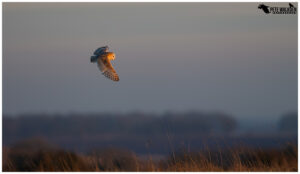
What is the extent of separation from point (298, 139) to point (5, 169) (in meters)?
4.50

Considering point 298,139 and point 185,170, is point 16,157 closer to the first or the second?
Result: point 185,170

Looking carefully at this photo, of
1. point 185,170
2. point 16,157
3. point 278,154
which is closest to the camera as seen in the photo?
point 185,170

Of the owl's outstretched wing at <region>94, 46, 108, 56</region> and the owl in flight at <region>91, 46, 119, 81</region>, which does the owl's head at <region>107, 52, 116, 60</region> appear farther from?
the owl's outstretched wing at <region>94, 46, 108, 56</region>

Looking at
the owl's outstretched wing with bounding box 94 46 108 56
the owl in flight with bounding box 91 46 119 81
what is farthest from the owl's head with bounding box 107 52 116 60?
the owl's outstretched wing with bounding box 94 46 108 56

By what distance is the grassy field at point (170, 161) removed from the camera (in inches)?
367

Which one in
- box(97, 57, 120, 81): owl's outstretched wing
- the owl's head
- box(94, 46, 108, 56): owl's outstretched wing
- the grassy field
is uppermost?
box(94, 46, 108, 56): owl's outstretched wing

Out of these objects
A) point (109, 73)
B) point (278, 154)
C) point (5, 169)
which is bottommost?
point (5, 169)

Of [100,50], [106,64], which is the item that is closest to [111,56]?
[106,64]

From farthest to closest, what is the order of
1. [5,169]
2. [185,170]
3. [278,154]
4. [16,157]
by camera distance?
[16,157] < [278,154] < [5,169] < [185,170]

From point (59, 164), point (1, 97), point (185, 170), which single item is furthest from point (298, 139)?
point (1, 97)

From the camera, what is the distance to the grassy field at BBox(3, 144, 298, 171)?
9320mm

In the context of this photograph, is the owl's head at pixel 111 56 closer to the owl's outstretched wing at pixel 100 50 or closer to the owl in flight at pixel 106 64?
the owl in flight at pixel 106 64

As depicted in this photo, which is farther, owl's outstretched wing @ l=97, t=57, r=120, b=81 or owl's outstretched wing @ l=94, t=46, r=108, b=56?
owl's outstretched wing @ l=94, t=46, r=108, b=56

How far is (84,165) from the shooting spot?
34.0 feet
